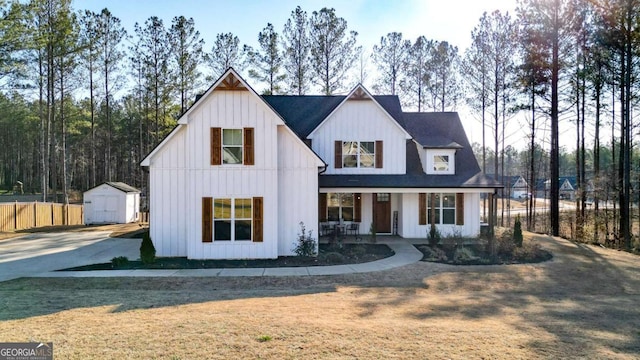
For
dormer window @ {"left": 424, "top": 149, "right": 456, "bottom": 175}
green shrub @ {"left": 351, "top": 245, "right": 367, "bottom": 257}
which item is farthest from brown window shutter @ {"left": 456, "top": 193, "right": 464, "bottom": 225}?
green shrub @ {"left": 351, "top": 245, "right": 367, "bottom": 257}

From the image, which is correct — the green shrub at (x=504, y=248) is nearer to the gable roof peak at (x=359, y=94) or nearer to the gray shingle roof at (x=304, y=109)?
the gable roof peak at (x=359, y=94)

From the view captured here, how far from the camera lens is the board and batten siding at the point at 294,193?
46.8ft

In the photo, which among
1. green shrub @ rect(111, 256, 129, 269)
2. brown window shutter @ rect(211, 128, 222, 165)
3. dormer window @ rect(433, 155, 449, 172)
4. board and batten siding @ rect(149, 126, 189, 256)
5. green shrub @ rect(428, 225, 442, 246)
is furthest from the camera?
dormer window @ rect(433, 155, 449, 172)

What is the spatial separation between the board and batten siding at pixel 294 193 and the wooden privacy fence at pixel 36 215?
691 inches

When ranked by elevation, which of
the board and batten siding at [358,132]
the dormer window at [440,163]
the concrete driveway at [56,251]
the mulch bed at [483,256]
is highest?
the board and batten siding at [358,132]

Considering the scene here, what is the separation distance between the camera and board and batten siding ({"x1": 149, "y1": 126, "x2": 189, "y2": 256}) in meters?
14.2

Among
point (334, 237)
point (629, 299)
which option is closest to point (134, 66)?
point (334, 237)

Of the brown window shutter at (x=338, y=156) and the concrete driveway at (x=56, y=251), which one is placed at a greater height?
the brown window shutter at (x=338, y=156)

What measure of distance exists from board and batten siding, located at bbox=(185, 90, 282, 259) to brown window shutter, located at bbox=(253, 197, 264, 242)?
146mm

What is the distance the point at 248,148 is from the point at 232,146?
60 cm

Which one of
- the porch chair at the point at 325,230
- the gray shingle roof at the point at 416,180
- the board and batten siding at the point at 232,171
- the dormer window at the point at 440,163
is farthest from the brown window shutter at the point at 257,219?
the dormer window at the point at 440,163

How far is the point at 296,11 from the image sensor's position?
93.2 ft

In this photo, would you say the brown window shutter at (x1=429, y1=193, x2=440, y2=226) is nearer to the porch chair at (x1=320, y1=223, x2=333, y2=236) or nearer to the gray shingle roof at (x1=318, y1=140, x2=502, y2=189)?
the gray shingle roof at (x1=318, y1=140, x2=502, y2=189)

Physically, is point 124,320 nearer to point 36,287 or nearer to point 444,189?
point 36,287
